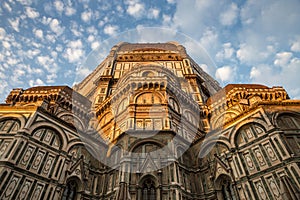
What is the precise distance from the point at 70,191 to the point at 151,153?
9.07 m

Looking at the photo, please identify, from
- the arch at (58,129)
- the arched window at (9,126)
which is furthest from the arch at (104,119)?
the arched window at (9,126)

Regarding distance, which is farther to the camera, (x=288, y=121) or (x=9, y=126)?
(x=288, y=121)

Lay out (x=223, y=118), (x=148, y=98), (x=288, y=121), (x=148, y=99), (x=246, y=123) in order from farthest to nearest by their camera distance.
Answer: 1. (x=223, y=118)
2. (x=148, y=98)
3. (x=148, y=99)
4. (x=246, y=123)
5. (x=288, y=121)

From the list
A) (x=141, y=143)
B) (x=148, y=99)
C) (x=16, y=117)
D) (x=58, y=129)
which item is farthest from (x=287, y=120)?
(x=16, y=117)

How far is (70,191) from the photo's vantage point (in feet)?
67.4

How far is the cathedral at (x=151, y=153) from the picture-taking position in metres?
17.4

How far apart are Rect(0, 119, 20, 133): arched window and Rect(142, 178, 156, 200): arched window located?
1368 cm

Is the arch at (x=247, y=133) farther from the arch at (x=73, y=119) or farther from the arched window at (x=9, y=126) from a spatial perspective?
the arch at (x=73, y=119)

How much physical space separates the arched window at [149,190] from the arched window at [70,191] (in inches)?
287

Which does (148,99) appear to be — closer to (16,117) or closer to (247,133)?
(247,133)

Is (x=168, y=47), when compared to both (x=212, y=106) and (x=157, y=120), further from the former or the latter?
(x=157, y=120)

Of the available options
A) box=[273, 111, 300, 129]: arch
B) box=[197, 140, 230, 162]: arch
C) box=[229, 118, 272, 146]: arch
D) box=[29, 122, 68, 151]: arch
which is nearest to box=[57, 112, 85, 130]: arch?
box=[29, 122, 68, 151]: arch

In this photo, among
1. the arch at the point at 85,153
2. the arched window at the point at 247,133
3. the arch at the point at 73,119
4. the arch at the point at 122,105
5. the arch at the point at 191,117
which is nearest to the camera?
the arched window at the point at 247,133

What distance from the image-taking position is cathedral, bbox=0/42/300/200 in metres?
17.4
